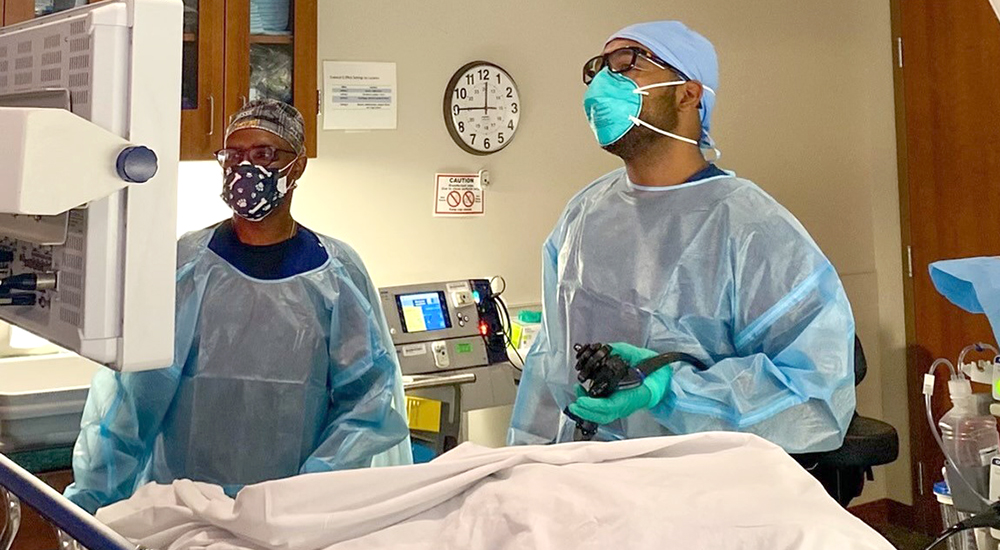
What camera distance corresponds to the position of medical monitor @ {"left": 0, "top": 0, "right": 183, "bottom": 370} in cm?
71

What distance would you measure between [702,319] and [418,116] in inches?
61.8

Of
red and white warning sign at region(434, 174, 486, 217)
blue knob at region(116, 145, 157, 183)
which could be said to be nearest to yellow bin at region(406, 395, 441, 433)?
red and white warning sign at region(434, 174, 486, 217)

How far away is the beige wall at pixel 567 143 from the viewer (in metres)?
2.97

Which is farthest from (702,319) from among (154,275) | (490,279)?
(490,279)

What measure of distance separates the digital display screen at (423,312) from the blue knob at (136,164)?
2.02m

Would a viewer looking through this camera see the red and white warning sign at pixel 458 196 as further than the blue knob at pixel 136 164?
Yes

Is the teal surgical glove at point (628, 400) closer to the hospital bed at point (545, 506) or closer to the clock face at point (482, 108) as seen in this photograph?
the hospital bed at point (545, 506)

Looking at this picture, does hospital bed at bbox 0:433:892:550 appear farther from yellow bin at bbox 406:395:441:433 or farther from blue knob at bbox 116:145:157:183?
yellow bin at bbox 406:395:441:433

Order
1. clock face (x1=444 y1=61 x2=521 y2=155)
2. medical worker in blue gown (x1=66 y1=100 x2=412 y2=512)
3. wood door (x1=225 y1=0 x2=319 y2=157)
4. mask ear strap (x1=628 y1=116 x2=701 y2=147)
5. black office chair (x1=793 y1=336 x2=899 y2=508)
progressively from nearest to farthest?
medical worker in blue gown (x1=66 y1=100 x2=412 y2=512) < mask ear strap (x1=628 y1=116 x2=701 y2=147) < black office chair (x1=793 y1=336 x2=899 y2=508) < wood door (x1=225 y1=0 x2=319 y2=157) < clock face (x1=444 y1=61 x2=521 y2=155)

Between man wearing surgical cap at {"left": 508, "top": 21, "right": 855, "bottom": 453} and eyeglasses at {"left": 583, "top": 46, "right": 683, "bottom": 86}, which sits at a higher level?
eyeglasses at {"left": 583, "top": 46, "right": 683, "bottom": 86}

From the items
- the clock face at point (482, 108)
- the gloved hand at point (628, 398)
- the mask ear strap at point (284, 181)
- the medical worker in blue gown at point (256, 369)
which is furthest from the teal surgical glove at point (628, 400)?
the clock face at point (482, 108)

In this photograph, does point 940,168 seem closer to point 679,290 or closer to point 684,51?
point 684,51

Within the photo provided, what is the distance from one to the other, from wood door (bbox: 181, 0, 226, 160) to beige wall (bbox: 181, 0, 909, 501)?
28cm

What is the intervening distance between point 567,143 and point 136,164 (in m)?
2.68
